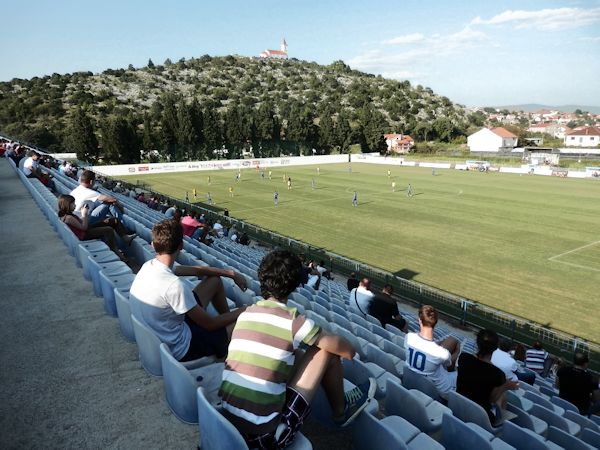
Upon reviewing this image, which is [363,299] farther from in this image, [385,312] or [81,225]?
[81,225]

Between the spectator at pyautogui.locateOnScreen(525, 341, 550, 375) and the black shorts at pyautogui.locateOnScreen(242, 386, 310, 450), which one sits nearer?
the black shorts at pyautogui.locateOnScreen(242, 386, 310, 450)

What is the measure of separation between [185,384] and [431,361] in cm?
323

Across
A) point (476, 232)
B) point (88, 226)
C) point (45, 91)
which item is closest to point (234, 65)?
point (45, 91)

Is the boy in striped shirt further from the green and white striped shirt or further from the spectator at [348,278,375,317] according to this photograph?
the spectator at [348,278,375,317]

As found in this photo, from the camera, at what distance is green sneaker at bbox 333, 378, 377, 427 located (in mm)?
3151

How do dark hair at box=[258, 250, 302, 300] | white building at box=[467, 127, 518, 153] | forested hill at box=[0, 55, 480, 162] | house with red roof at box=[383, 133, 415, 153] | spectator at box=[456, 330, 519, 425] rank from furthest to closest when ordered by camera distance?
house with red roof at box=[383, 133, 415, 153], white building at box=[467, 127, 518, 153], forested hill at box=[0, 55, 480, 162], spectator at box=[456, 330, 519, 425], dark hair at box=[258, 250, 302, 300]

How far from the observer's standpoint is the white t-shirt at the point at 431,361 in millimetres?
5094

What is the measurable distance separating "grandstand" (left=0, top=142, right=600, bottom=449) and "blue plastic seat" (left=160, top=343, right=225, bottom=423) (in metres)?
0.05

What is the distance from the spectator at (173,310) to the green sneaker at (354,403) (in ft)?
4.22

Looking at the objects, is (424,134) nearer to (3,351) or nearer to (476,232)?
(476,232)

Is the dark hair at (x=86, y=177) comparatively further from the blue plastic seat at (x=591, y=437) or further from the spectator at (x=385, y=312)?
the blue plastic seat at (x=591, y=437)

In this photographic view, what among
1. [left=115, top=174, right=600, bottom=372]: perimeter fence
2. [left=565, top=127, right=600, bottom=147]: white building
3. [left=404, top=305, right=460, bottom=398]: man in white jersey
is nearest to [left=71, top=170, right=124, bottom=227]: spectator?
[left=404, top=305, right=460, bottom=398]: man in white jersey

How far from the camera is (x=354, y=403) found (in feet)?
10.6

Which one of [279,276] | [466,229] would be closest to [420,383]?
[279,276]
